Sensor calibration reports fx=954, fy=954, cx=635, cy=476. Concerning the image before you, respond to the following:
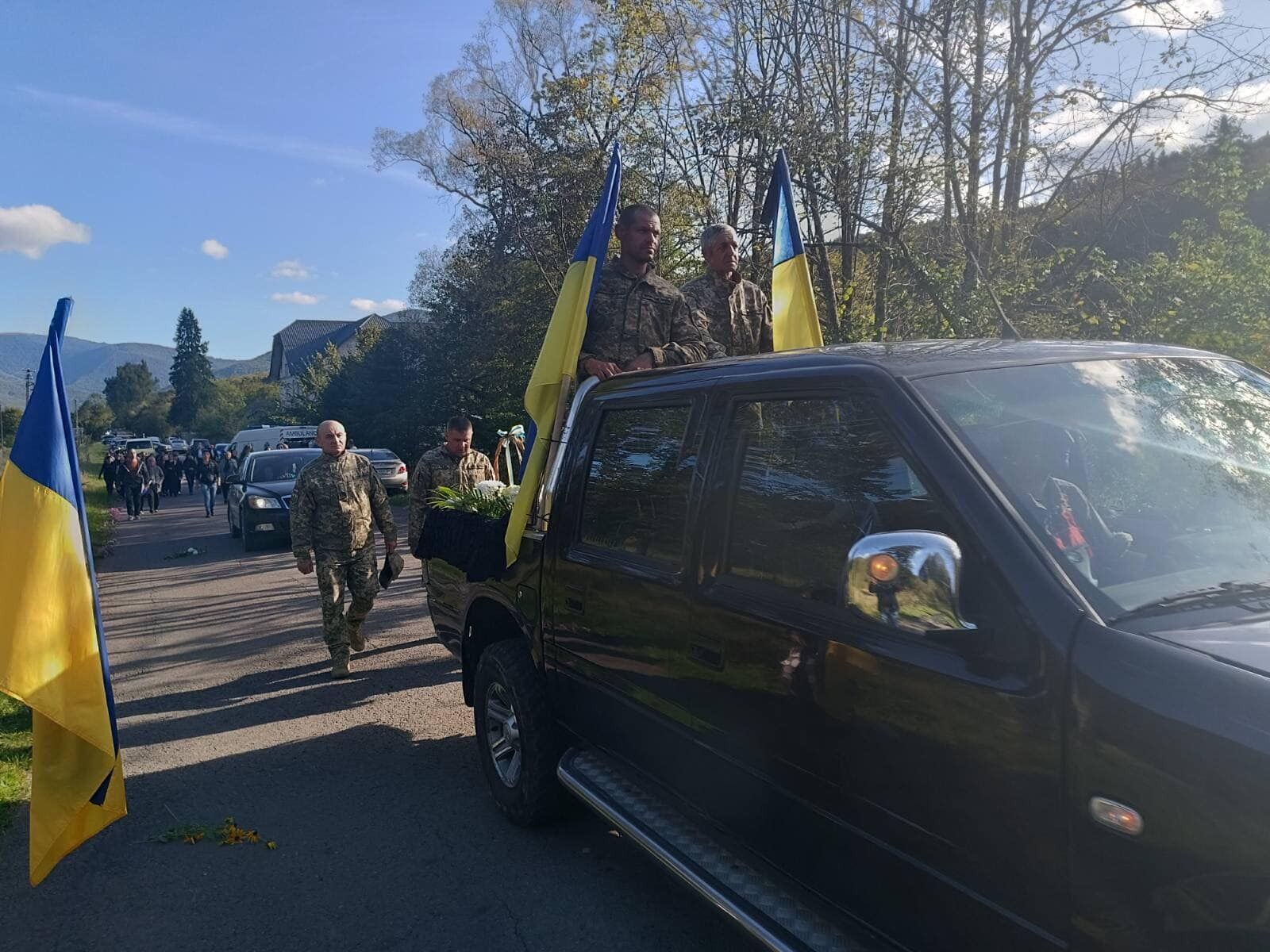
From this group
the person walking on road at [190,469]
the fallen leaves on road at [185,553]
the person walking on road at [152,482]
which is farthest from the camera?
the person walking on road at [190,469]

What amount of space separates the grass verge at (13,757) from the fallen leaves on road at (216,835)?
0.84 metres

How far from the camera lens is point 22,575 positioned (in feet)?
12.3

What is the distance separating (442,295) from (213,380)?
3534 inches

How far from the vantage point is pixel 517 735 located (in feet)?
13.7

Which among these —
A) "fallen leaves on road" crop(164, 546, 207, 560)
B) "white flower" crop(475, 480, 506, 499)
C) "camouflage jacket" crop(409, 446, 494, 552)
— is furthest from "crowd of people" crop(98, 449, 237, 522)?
"white flower" crop(475, 480, 506, 499)

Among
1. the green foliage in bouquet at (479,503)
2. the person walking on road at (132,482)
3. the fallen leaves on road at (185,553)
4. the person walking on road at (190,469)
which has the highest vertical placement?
the green foliage in bouquet at (479,503)

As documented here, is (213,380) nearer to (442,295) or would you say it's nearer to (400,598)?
(442,295)

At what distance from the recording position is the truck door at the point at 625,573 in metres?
3.13

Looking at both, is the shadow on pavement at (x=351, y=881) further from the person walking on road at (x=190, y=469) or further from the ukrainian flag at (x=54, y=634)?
the person walking on road at (x=190, y=469)

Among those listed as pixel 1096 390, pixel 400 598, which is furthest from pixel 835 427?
pixel 400 598

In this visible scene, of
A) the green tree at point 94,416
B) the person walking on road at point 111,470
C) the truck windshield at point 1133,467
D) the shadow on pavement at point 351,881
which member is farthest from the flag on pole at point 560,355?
the green tree at point 94,416

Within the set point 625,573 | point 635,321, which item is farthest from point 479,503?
point 625,573

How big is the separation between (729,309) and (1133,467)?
3.76 metres

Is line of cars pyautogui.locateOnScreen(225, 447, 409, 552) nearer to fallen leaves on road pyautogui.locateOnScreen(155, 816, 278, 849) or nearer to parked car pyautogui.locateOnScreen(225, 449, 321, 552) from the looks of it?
parked car pyautogui.locateOnScreen(225, 449, 321, 552)
